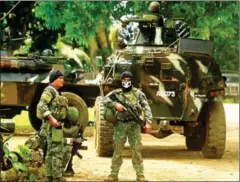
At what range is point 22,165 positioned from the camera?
825 cm

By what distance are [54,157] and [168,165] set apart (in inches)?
125

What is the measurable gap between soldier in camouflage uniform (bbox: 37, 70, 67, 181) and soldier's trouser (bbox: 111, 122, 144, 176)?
2.59 ft

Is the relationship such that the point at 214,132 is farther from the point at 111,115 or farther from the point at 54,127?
the point at 54,127

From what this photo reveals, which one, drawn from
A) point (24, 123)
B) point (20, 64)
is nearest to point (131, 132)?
point (20, 64)

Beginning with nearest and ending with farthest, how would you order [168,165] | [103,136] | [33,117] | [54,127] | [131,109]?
[54,127] → [131,109] → [168,165] → [103,136] → [33,117]

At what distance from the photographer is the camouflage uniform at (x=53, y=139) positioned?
813cm

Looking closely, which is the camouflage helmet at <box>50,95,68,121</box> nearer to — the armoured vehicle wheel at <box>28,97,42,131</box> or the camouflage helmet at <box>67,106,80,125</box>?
the camouflage helmet at <box>67,106,80,125</box>

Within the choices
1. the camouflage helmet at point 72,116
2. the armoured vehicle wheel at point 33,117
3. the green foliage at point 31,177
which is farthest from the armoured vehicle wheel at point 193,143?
the green foliage at point 31,177

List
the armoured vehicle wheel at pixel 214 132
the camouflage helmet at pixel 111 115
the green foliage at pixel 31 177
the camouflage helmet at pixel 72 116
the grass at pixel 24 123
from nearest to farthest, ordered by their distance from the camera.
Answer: the green foliage at pixel 31 177, the camouflage helmet at pixel 72 116, the camouflage helmet at pixel 111 115, the armoured vehicle wheel at pixel 214 132, the grass at pixel 24 123

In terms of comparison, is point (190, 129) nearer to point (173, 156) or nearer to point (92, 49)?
point (173, 156)

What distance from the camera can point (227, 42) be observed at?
1989cm

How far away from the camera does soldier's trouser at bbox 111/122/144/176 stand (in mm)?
8695

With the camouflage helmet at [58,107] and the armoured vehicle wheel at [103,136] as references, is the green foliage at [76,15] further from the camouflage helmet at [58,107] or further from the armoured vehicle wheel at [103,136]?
the camouflage helmet at [58,107]

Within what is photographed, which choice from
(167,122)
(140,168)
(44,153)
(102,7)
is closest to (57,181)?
(44,153)
